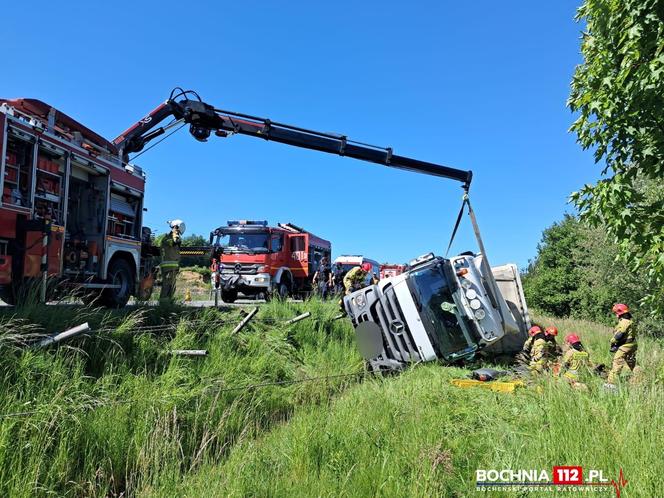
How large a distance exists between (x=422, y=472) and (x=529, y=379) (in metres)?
2.38

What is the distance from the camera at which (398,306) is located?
6938 mm

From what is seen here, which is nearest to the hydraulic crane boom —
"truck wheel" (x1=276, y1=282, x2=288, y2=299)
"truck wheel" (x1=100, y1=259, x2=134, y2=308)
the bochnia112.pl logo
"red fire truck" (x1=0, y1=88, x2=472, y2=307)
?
"red fire truck" (x1=0, y1=88, x2=472, y2=307)

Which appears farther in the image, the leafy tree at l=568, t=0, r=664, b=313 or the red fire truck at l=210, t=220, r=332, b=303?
the red fire truck at l=210, t=220, r=332, b=303

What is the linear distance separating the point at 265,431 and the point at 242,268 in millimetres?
11294

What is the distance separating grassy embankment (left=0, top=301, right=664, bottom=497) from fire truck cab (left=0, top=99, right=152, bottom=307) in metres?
1.70

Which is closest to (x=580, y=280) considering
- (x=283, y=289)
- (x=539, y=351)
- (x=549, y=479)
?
(x=283, y=289)

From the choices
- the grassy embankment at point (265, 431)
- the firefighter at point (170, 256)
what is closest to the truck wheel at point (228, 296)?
the firefighter at point (170, 256)

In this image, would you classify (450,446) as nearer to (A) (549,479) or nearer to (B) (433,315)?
(A) (549,479)

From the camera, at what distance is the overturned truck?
6.55 m

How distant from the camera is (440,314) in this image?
22.2 ft

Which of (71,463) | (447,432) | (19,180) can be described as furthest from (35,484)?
(19,180)

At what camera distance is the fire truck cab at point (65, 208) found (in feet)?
21.8

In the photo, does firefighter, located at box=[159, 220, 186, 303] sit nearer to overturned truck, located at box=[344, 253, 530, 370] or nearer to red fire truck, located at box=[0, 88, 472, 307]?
red fire truck, located at box=[0, 88, 472, 307]

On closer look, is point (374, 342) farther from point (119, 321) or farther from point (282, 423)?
point (119, 321)
